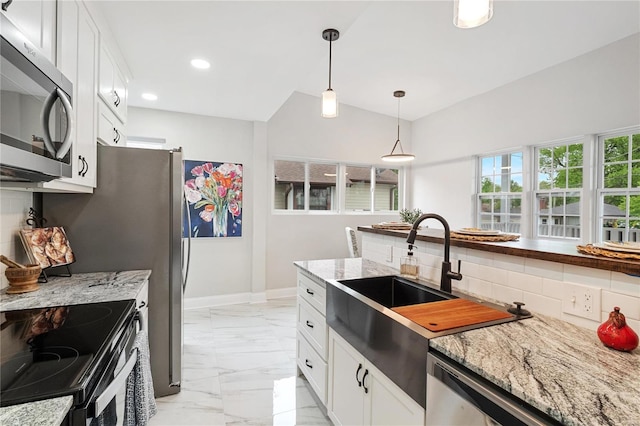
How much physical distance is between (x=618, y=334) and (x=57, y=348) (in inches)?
70.8

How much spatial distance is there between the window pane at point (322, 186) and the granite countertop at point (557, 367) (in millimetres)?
3985

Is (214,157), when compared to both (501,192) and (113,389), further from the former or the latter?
(501,192)

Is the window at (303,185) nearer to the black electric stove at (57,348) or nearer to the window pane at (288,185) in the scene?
the window pane at (288,185)

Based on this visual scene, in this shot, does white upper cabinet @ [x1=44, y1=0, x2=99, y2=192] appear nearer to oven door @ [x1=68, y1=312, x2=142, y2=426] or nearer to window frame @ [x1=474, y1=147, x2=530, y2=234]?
oven door @ [x1=68, y1=312, x2=142, y2=426]

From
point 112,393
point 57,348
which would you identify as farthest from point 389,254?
point 57,348

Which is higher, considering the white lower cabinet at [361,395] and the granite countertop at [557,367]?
the granite countertop at [557,367]

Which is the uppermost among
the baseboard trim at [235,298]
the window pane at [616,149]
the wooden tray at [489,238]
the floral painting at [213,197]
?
the window pane at [616,149]

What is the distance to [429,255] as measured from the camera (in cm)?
194

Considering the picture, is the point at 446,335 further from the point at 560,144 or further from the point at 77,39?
the point at 560,144

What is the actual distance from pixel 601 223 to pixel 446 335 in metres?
3.58

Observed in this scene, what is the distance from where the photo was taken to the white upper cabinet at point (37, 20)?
1126mm

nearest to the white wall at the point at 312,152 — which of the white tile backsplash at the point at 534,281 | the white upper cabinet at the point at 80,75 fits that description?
the white upper cabinet at the point at 80,75

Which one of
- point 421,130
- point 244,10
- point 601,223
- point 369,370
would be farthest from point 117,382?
point 421,130

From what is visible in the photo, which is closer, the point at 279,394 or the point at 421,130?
the point at 279,394
